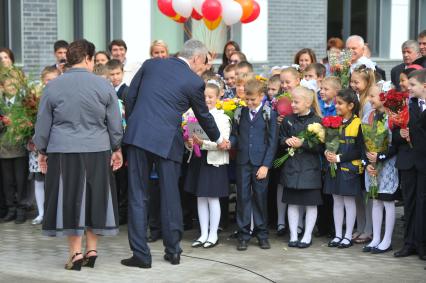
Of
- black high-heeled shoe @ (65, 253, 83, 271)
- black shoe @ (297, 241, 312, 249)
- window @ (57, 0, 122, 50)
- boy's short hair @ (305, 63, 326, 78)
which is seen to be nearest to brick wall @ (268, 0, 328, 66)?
window @ (57, 0, 122, 50)

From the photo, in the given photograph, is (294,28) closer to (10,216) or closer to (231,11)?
(231,11)

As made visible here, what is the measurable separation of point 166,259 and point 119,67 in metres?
2.89

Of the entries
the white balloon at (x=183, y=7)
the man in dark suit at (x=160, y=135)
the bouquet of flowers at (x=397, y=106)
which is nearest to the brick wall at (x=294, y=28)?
the white balloon at (x=183, y=7)

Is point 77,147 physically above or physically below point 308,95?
below

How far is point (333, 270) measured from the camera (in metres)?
7.59

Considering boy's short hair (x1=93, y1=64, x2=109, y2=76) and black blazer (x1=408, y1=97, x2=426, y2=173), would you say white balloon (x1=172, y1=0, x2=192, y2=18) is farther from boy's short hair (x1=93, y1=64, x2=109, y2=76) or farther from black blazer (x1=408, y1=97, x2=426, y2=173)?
black blazer (x1=408, y1=97, x2=426, y2=173)

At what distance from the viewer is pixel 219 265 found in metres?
7.72

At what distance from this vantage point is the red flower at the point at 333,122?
8.31m

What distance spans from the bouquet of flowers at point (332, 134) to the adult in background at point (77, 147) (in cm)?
217

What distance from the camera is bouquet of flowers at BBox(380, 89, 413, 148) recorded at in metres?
7.77

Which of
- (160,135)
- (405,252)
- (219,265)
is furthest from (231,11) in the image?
(219,265)

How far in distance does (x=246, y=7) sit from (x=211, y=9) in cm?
90

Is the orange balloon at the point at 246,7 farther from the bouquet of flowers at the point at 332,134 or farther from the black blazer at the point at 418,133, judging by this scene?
the black blazer at the point at 418,133

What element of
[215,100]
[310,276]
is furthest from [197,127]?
[310,276]
